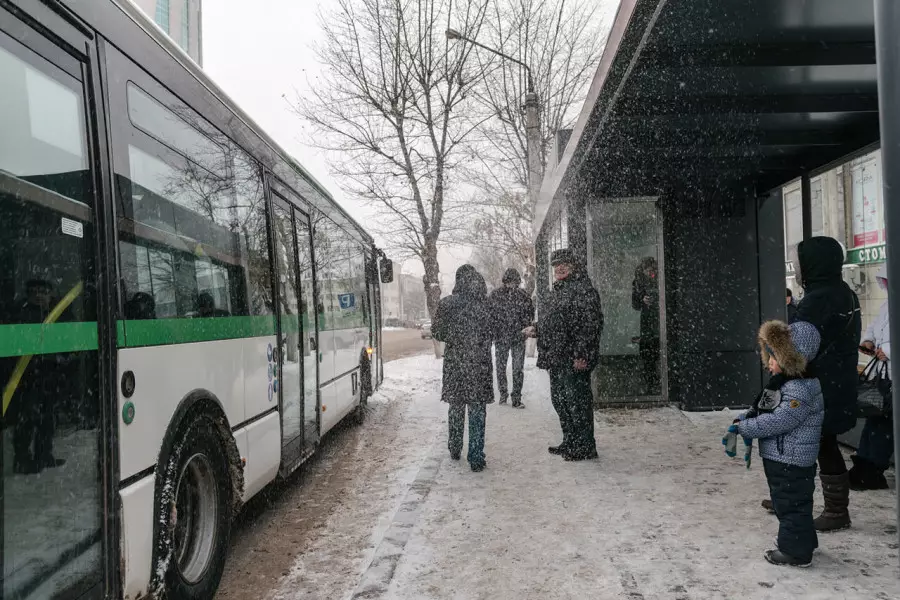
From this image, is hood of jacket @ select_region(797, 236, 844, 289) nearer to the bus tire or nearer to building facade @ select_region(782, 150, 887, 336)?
building facade @ select_region(782, 150, 887, 336)

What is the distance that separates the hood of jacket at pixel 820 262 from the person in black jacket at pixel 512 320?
5.94 m

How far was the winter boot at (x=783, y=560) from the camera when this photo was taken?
3.86 m

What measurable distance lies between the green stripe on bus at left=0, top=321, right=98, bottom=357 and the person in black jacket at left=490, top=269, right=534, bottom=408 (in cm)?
781

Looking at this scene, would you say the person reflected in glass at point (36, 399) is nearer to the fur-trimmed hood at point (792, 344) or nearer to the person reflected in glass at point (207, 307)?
the person reflected in glass at point (207, 307)

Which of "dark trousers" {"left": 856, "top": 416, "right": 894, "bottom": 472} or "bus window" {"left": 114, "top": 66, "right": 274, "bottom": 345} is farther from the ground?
"bus window" {"left": 114, "top": 66, "right": 274, "bottom": 345}

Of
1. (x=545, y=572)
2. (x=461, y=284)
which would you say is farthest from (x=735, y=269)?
(x=545, y=572)

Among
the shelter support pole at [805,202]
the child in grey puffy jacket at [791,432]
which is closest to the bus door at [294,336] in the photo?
the child in grey puffy jacket at [791,432]

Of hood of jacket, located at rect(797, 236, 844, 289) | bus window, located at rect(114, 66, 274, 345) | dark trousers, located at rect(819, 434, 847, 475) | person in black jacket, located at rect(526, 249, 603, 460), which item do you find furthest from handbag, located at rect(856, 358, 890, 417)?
bus window, located at rect(114, 66, 274, 345)

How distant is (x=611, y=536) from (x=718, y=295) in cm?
531

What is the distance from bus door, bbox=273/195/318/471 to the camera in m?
5.48

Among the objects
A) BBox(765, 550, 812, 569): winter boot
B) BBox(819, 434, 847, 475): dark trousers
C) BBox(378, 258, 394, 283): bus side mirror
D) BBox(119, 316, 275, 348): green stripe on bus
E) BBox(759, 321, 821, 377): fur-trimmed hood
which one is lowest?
BBox(765, 550, 812, 569): winter boot

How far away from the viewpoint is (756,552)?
4148mm

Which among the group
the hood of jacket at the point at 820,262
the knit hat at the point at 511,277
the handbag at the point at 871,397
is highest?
the knit hat at the point at 511,277

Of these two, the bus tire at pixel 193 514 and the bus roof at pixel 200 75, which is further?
the bus roof at pixel 200 75
